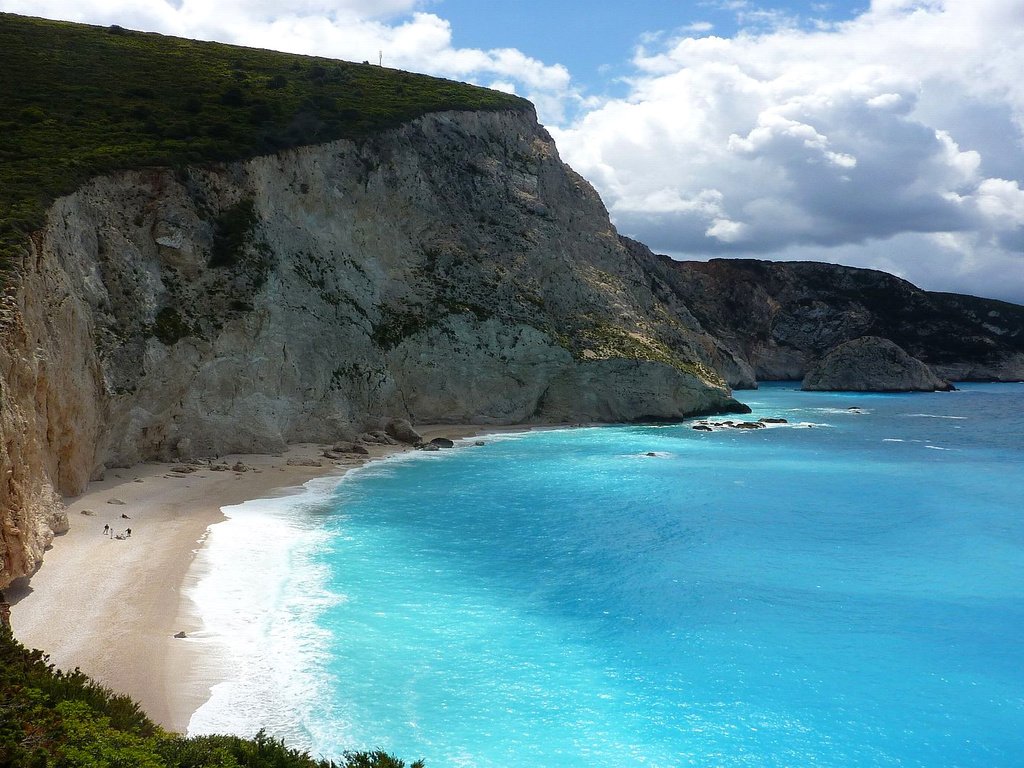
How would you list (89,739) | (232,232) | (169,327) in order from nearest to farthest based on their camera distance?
(89,739)
(169,327)
(232,232)

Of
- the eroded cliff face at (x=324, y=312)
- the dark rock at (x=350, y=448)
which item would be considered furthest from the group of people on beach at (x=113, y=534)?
the dark rock at (x=350, y=448)

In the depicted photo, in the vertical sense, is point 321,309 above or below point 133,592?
above

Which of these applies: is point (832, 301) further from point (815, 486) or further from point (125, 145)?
point (125, 145)

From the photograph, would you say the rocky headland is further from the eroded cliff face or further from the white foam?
the white foam

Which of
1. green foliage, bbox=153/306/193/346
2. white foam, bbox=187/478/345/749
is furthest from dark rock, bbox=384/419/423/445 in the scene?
white foam, bbox=187/478/345/749

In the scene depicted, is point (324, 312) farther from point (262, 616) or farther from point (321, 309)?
point (262, 616)

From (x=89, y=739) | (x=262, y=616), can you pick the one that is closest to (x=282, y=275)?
(x=262, y=616)

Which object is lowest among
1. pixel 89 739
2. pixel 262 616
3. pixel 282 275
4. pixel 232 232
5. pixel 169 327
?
pixel 262 616
